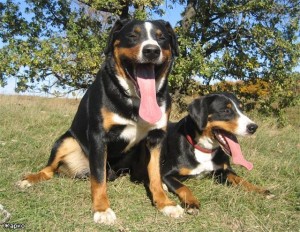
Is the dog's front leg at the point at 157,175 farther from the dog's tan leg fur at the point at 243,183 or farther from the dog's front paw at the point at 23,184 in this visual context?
the dog's front paw at the point at 23,184

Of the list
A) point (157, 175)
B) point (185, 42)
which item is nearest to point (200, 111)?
point (157, 175)

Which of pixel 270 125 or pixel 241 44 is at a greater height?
pixel 241 44

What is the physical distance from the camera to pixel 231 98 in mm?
4395

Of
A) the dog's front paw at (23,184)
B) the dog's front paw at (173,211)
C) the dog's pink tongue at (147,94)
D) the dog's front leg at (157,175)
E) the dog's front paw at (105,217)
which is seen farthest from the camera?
the dog's front paw at (23,184)

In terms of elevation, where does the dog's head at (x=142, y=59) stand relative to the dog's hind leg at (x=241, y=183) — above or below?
above

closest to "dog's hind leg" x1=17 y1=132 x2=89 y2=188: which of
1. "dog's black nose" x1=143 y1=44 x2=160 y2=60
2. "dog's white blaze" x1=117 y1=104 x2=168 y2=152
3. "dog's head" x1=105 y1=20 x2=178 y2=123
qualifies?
"dog's white blaze" x1=117 y1=104 x2=168 y2=152

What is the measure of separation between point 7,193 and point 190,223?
63.2 inches

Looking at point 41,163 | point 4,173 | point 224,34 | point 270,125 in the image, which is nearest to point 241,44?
point 224,34

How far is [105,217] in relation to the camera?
2.95m

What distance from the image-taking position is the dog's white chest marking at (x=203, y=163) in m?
4.23

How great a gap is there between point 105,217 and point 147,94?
1089mm

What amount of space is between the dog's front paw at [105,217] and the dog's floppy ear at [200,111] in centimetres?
154

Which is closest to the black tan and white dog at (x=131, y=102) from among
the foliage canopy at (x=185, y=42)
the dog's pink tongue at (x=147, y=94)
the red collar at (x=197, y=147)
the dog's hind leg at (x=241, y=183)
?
the dog's pink tongue at (x=147, y=94)

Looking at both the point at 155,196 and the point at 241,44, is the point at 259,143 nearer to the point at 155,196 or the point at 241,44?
the point at 155,196
